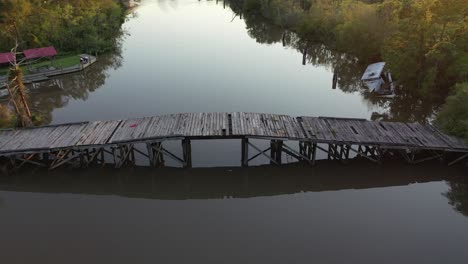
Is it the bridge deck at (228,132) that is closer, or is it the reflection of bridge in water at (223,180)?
the reflection of bridge in water at (223,180)

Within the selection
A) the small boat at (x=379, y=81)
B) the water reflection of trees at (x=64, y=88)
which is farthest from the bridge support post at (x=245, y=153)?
the small boat at (x=379, y=81)

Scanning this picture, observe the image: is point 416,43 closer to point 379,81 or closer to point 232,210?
point 379,81

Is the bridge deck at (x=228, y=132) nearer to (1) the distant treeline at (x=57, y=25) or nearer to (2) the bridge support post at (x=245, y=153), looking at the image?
(2) the bridge support post at (x=245, y=153)

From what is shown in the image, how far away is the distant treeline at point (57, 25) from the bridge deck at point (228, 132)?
2398cm

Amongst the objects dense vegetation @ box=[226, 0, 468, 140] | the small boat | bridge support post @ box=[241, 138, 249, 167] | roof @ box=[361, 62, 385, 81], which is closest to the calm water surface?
bridge support post @ box=[241, 138, 249, 167]

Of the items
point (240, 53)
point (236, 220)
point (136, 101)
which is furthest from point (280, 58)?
point (236, 220)

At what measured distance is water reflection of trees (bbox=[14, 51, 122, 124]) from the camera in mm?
34000

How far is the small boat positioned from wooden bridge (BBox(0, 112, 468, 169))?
1075 cm

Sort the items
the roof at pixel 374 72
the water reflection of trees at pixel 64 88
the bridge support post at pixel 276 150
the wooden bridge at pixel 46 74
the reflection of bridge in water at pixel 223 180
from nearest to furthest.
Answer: the reflection of bridge in water at pixel 223 180 → the bridge support post at pixel 276 150 → the water reflection of trees at pixel 64 88 → the roof at pixel 374 72 → the wooden bridge at pixel 46 74

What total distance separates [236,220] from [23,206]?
11.4 meters

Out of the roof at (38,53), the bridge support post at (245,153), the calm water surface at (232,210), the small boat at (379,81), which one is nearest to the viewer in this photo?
the calm water surface at (232,210)

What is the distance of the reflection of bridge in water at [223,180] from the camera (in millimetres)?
21344

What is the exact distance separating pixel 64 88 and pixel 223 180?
24399mm

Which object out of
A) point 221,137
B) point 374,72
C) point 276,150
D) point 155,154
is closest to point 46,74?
point 155,154
